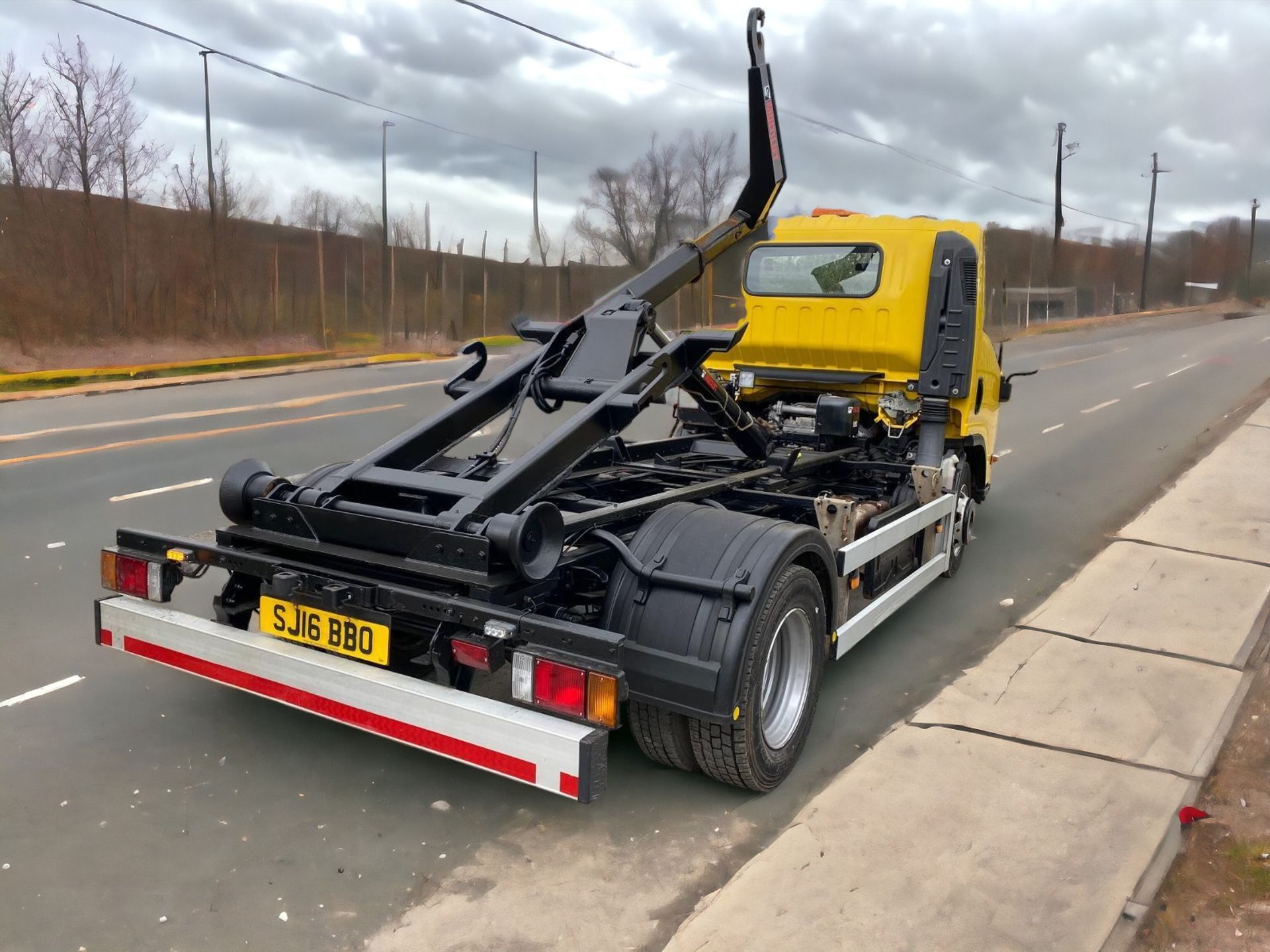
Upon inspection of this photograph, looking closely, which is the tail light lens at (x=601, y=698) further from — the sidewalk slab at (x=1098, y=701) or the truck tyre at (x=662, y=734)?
the sidewalk slab at (x=1098, y=701)

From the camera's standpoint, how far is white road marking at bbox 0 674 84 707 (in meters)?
4.64

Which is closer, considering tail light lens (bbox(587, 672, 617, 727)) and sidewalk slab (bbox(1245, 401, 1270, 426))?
tail light lens (bbox(587, 672, 617, 727))

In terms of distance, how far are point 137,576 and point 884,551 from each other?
368cm

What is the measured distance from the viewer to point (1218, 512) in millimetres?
9672

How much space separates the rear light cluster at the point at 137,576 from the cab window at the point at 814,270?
4.85 meters

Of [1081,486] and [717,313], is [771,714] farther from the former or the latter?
[717,313]

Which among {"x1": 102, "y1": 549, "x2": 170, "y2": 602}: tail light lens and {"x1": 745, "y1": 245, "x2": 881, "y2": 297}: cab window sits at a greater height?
{"x1": 745, "y1": 245, "x2": 881, "y2": 297}: cab window

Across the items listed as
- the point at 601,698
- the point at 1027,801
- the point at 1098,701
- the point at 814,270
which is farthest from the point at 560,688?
the point at 814,270

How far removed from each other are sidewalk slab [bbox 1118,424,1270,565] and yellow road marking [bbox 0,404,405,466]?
1021cm

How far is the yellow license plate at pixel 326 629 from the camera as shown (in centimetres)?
370

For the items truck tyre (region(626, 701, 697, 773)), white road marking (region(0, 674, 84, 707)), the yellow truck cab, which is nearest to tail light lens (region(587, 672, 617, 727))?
truck tyre (region(626, 701, 697, 773))

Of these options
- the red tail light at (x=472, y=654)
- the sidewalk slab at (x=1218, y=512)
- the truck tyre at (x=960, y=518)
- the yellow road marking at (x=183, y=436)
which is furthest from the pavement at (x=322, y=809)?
the yellow road marking at (x=183, y=436)

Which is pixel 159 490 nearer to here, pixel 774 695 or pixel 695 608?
pixel 774 695

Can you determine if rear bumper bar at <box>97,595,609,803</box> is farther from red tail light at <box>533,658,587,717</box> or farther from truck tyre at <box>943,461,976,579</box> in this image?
truck tyre at <box>943,461,976,579</box>
